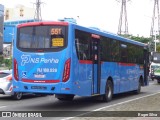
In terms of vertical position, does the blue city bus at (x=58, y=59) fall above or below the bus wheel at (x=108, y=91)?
above

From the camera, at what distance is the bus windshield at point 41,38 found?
1452 cm

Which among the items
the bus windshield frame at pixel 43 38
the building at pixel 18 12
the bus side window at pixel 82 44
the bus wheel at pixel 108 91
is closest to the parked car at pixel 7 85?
the bus windshield frame at pixel 43 38

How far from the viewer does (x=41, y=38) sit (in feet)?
48.6

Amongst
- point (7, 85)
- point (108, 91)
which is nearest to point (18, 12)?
point (7, 85)

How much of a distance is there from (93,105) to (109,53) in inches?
107

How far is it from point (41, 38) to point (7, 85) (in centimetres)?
441

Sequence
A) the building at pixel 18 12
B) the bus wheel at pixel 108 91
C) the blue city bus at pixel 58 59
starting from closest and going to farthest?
the blue city bus at pixel 58 59
the bus wheel at pixel 108 91
the building at pixel 18 12

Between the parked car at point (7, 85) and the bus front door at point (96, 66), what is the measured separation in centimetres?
418

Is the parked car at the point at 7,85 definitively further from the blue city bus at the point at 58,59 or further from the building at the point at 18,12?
the building at the point at 18,12

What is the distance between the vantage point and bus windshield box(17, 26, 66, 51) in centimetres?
1452

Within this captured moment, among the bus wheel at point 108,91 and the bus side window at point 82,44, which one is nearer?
the bus side window at point 82,44

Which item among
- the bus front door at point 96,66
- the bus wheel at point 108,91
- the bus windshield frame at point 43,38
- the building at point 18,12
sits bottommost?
the bus wheel at point 108,91

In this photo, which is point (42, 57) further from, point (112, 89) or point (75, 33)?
point (112, 89)

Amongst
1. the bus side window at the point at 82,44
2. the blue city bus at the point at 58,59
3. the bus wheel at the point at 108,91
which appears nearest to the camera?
the blue city bus at the point at 58,59
